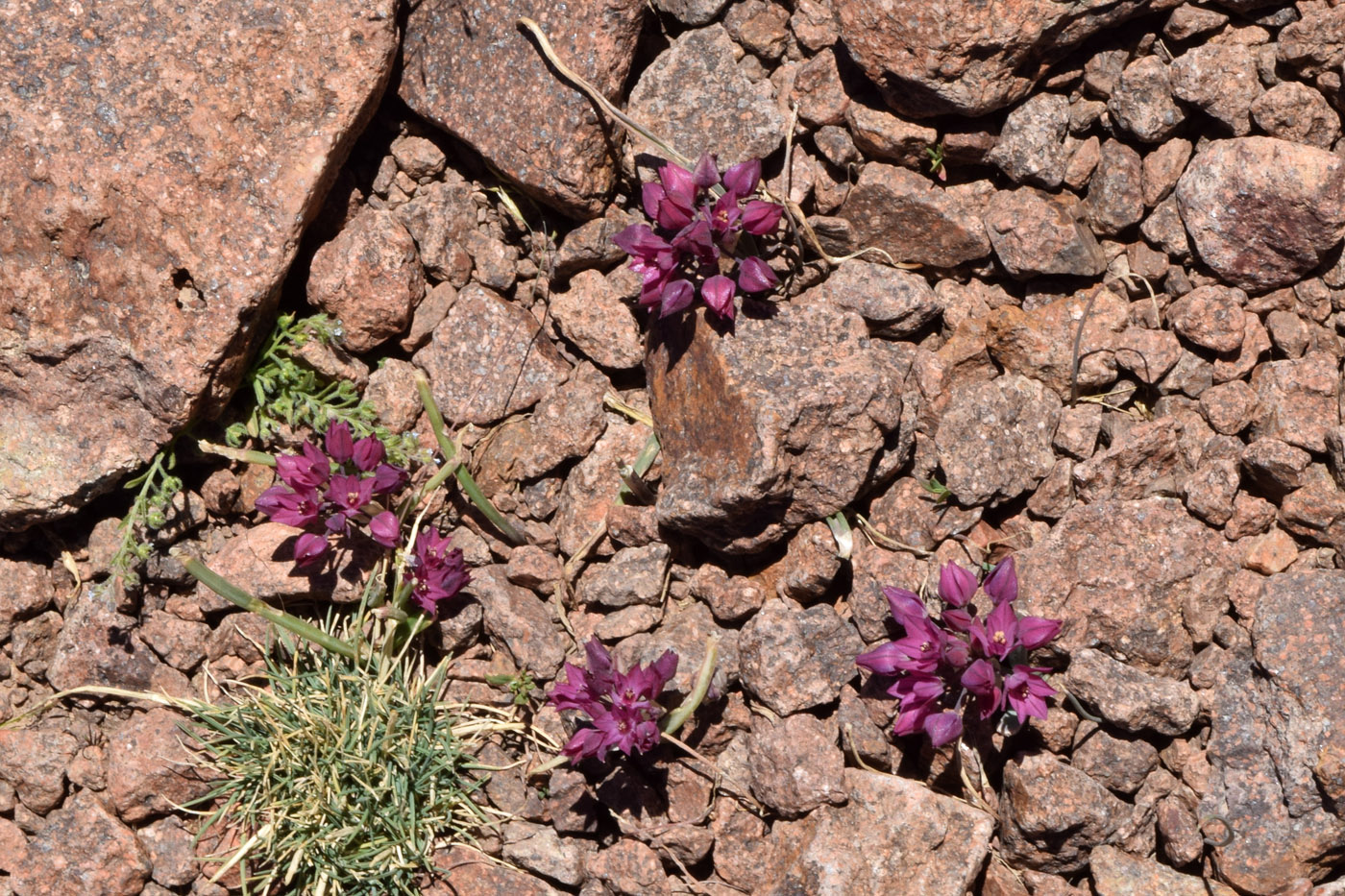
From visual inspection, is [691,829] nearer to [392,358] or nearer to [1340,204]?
[392,358]

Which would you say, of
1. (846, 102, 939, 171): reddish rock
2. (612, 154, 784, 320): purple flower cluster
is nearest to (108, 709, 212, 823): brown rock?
(612, 154, 784, 320): purple flower cluster

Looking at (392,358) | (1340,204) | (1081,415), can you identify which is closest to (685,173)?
(392,358)

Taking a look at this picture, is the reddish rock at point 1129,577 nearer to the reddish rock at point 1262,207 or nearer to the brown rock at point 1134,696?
the brown rock at point 1134,696

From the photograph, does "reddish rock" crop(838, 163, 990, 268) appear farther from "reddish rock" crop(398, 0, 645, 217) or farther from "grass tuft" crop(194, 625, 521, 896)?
"grass tuft" crop(194, 625, 521, 896)

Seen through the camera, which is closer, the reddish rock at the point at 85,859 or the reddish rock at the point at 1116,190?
the reddish rock at the point at 1116,190

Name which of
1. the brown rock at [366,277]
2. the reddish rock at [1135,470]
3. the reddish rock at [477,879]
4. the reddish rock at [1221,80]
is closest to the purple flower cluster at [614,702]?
the reddish rock at [477,879]

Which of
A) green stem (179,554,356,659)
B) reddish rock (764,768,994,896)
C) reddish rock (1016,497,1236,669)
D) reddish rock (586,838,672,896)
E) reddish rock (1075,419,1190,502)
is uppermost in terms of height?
reddish rock (1075,419,1190,502)
